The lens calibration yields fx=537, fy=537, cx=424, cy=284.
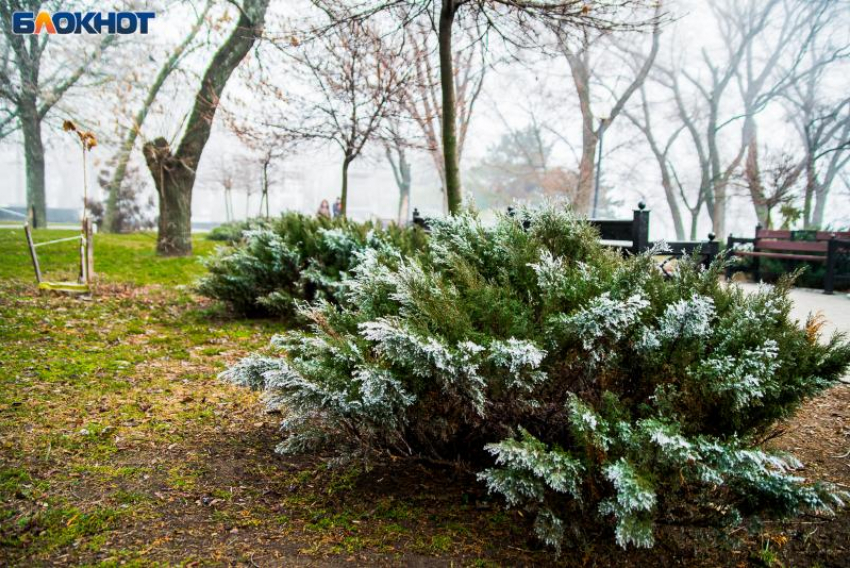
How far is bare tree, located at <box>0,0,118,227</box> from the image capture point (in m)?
14.5

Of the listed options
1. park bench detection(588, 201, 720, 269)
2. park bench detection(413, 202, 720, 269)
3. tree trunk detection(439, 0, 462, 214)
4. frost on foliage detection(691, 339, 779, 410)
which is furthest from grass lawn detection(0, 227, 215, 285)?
frost on foliage detection(691, 339, 779, 410)

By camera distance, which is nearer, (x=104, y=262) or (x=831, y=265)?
(x=831, y=265)

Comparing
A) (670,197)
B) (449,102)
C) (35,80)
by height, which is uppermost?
(35,80)

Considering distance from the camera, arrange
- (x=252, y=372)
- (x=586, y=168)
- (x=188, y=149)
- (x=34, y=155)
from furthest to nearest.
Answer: (x=586, y=168) → (x=34, y=155) → (x=188, y=149) → (x=252, y=372)

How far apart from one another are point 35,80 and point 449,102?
14.6 metres

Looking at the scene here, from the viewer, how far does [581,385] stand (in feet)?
7.24

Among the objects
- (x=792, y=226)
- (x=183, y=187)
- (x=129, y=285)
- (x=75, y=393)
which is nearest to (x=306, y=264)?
(x=75, y=393)

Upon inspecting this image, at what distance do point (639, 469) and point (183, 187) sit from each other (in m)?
10.4

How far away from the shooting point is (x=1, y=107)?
52.9 ft

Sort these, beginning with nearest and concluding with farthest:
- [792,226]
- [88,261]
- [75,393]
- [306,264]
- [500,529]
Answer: [500,529]
[75,393]
[306,264]
[88,261]
[792,226]

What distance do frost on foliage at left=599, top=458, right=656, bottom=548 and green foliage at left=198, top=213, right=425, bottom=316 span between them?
3.93m

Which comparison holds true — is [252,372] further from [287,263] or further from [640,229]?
[640,229]

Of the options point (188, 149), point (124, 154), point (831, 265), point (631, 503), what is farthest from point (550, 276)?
point (124, 154)

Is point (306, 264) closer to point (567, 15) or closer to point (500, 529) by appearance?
point (567, 15)
